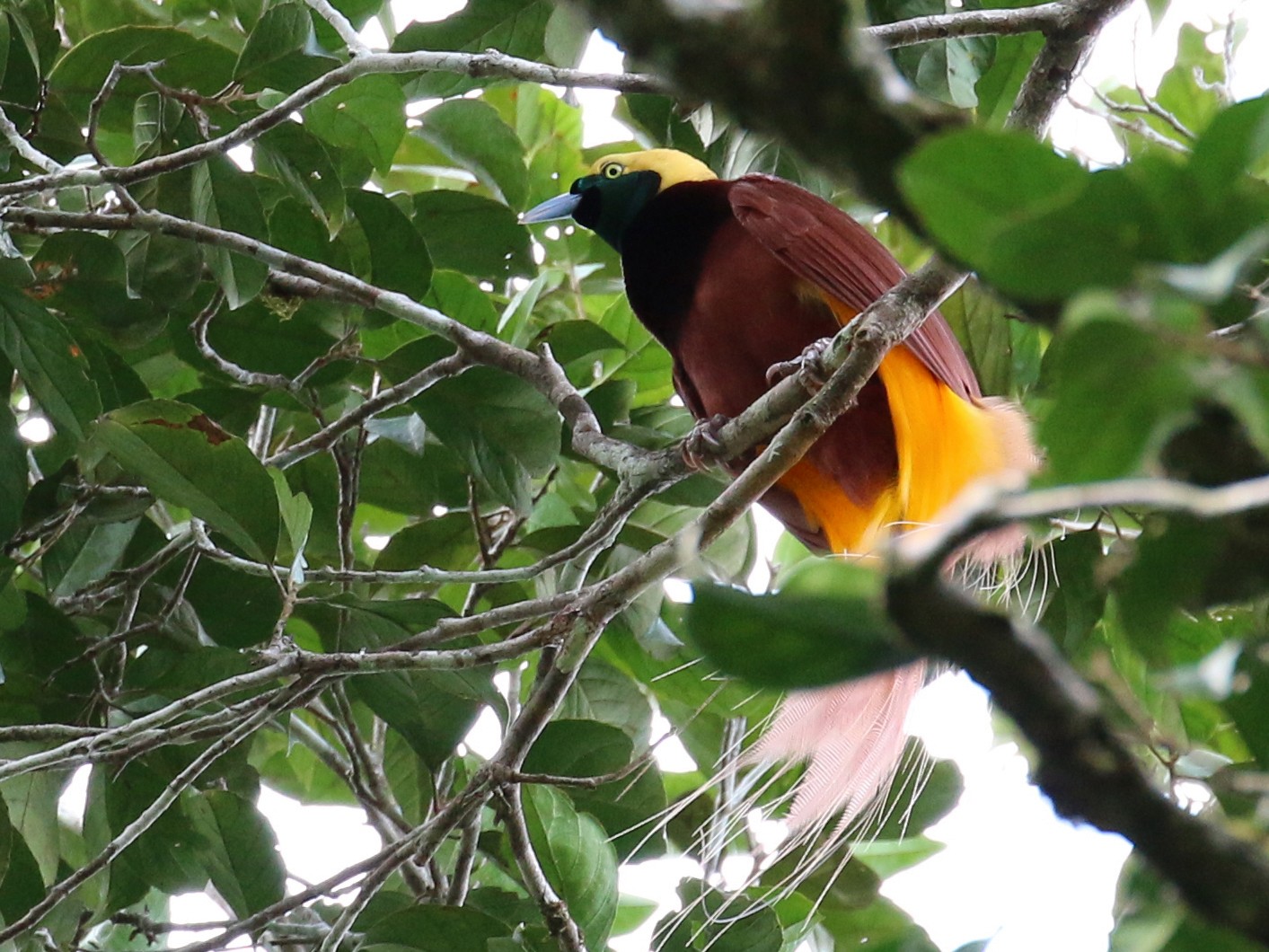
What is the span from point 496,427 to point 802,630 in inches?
65.0

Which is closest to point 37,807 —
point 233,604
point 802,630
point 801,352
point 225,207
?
point 233,604

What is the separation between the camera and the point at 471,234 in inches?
95.3

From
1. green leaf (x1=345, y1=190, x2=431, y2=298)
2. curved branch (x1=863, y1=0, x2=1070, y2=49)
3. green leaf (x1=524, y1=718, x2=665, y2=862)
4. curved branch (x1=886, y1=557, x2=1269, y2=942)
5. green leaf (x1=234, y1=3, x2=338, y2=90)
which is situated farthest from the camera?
green leaf (x1=345, y1=190, x2=431, y2=298)

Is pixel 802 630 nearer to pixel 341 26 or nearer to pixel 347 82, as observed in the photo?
pixel 347 82

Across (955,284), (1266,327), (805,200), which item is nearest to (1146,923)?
(1266,327)

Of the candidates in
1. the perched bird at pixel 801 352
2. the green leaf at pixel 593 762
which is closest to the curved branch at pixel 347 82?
the perched bird at pixel 801 352

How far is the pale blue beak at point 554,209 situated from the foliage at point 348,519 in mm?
133

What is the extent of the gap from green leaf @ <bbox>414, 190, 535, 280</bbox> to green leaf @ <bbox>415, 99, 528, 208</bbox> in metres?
0.12

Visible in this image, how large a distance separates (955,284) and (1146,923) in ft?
3.57

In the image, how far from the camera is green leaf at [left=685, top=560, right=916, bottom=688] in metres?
0.47

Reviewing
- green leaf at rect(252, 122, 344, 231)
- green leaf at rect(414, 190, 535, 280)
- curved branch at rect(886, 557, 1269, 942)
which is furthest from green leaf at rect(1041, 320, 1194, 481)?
green leaf at rect(414, 190, 535, 280)

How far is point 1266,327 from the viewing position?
48 cm

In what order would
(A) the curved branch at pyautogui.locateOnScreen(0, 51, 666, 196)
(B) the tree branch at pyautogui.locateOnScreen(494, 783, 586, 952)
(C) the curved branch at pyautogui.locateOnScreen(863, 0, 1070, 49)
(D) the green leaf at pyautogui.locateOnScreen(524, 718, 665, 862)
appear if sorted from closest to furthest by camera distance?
1. (C) the curved branch at pyautogui.locateOnScreen(863, 0, 1070, 49)
2. (B) the tree branch at pyautogui.locateOnScreen(494, 783, 586, 952)
3. (A) the curved branch at pyautogui.locateOnScreen(0, 51, 666, 196)
4. (D) the green leaf at pyautogui.locateOnScreen(524, 718, 665, 862)

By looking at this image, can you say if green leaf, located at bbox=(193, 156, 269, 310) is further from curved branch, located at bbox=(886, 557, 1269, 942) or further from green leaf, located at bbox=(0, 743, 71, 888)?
curved branch, located at bbox=(886, 557, 1269, 942)
